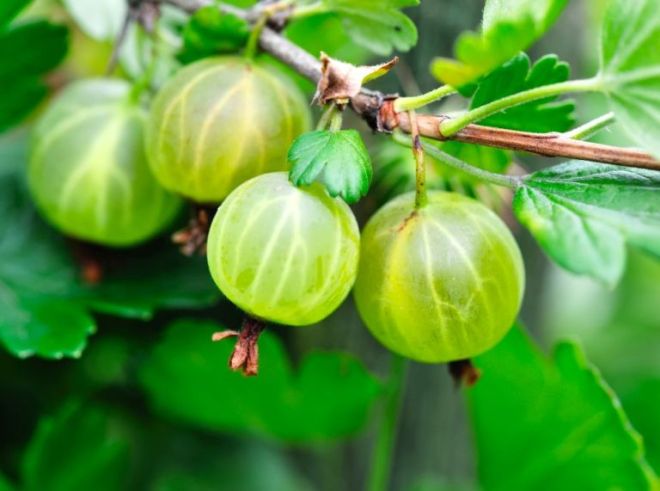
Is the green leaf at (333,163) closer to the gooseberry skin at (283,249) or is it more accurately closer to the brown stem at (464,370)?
the gooseberry skin at (283,249)

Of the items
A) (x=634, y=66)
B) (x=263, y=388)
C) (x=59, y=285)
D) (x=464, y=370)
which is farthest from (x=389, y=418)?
(x=634, y=66)

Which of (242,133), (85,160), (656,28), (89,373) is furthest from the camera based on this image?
(89,373)

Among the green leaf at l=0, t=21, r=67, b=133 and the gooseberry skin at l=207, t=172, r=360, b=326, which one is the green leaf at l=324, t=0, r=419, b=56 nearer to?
the gooseberry skin at l=207, t=172, r=360, b=326

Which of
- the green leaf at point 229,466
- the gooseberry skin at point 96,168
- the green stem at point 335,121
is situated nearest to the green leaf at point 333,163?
the green stem at point 335,121

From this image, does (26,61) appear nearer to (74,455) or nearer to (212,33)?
(212,33)

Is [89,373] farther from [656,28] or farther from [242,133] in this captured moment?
[656,28]

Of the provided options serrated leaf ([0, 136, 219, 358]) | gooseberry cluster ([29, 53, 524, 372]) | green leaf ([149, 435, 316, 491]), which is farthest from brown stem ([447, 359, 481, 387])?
green leaf ([149, 435, 316, 491])

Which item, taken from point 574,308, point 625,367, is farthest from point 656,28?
point 574,308
